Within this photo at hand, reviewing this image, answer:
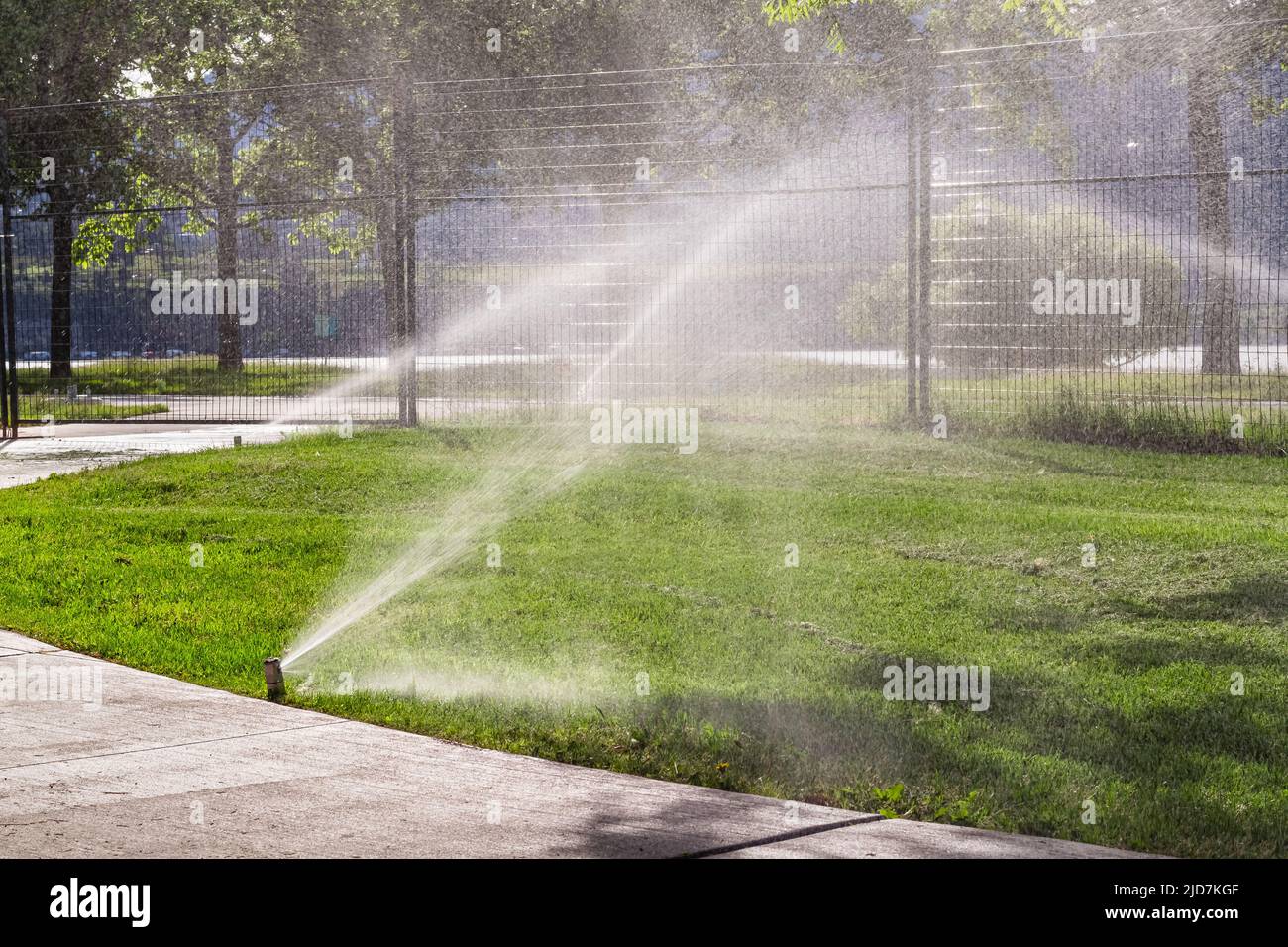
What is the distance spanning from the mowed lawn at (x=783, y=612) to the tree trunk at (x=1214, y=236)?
2.24 metres

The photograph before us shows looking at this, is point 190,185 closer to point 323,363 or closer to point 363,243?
point 323,363

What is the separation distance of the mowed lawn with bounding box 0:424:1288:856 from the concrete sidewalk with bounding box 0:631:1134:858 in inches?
8.9

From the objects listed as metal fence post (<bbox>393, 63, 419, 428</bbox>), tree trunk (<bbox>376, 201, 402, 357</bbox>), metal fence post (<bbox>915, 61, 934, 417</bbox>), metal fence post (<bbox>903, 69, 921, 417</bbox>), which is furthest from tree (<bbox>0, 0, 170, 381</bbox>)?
metal fence post (<bbox>915, 61, 934, 417</bbox>)

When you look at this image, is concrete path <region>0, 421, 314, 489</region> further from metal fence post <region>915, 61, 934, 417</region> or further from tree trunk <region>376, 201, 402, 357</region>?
metal fence post <region>915, 61, 934, 417</region>

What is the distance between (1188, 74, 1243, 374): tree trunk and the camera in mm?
13023

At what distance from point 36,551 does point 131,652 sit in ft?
8.96

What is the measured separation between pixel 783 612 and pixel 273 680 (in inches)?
93.8

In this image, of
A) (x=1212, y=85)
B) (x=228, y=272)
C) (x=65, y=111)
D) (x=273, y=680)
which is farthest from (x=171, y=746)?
(x=65, y=111)

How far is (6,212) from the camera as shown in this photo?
51.4 ft
